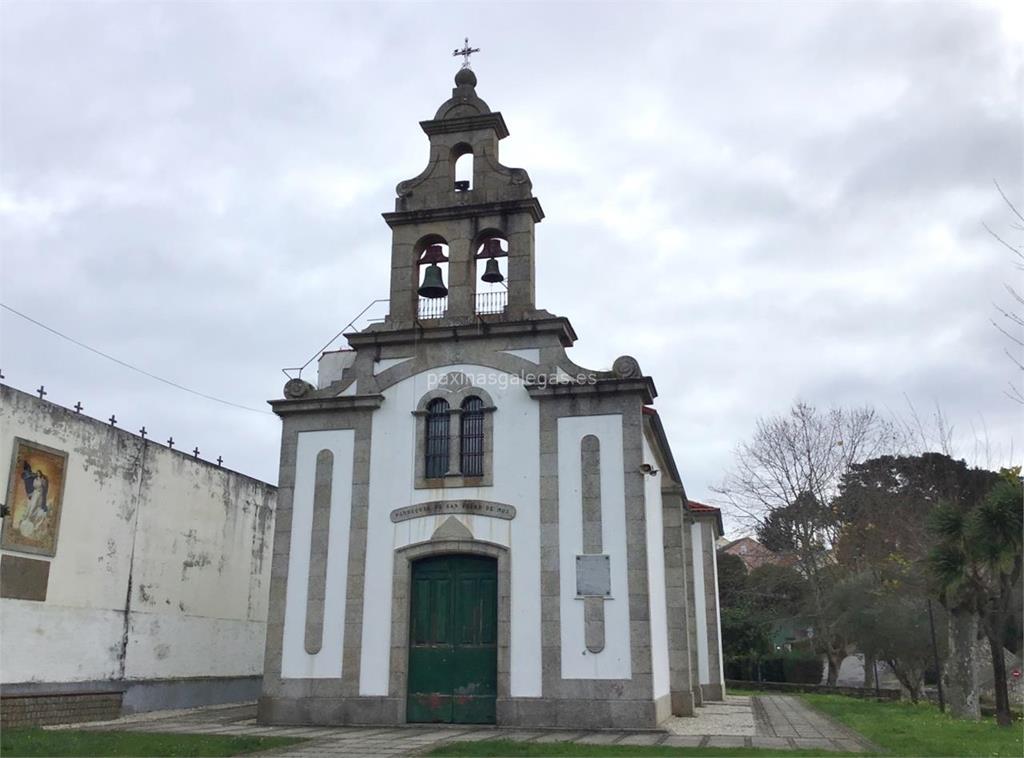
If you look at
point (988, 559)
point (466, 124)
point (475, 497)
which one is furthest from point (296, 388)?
point (988, 559)

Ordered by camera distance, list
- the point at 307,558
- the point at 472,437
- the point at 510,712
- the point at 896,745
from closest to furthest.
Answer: the point at 896,745 < the point at 510,712 < the point at 307,558 < the point at 472,437

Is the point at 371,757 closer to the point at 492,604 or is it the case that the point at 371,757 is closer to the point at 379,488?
the point at 492,604

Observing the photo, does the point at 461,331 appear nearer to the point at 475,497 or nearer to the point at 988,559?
the point at 475,497

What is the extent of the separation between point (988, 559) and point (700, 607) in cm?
1042

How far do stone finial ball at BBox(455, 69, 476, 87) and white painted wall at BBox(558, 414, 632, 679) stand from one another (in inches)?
334

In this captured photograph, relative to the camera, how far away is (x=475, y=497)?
1725cm

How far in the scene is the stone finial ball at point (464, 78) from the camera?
20453mm

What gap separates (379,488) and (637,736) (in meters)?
6.76

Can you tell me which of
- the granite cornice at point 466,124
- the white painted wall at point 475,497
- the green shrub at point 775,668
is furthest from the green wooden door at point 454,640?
the green shrub at point 775,668

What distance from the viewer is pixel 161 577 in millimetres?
20656

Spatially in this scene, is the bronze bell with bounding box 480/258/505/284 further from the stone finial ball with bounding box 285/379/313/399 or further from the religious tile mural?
the religious tile mural

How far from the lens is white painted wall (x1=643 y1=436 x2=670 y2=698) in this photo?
54.7 ft

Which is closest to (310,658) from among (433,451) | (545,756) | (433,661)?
(433,661)

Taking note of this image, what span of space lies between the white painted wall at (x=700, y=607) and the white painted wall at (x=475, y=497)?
35.6 ft
